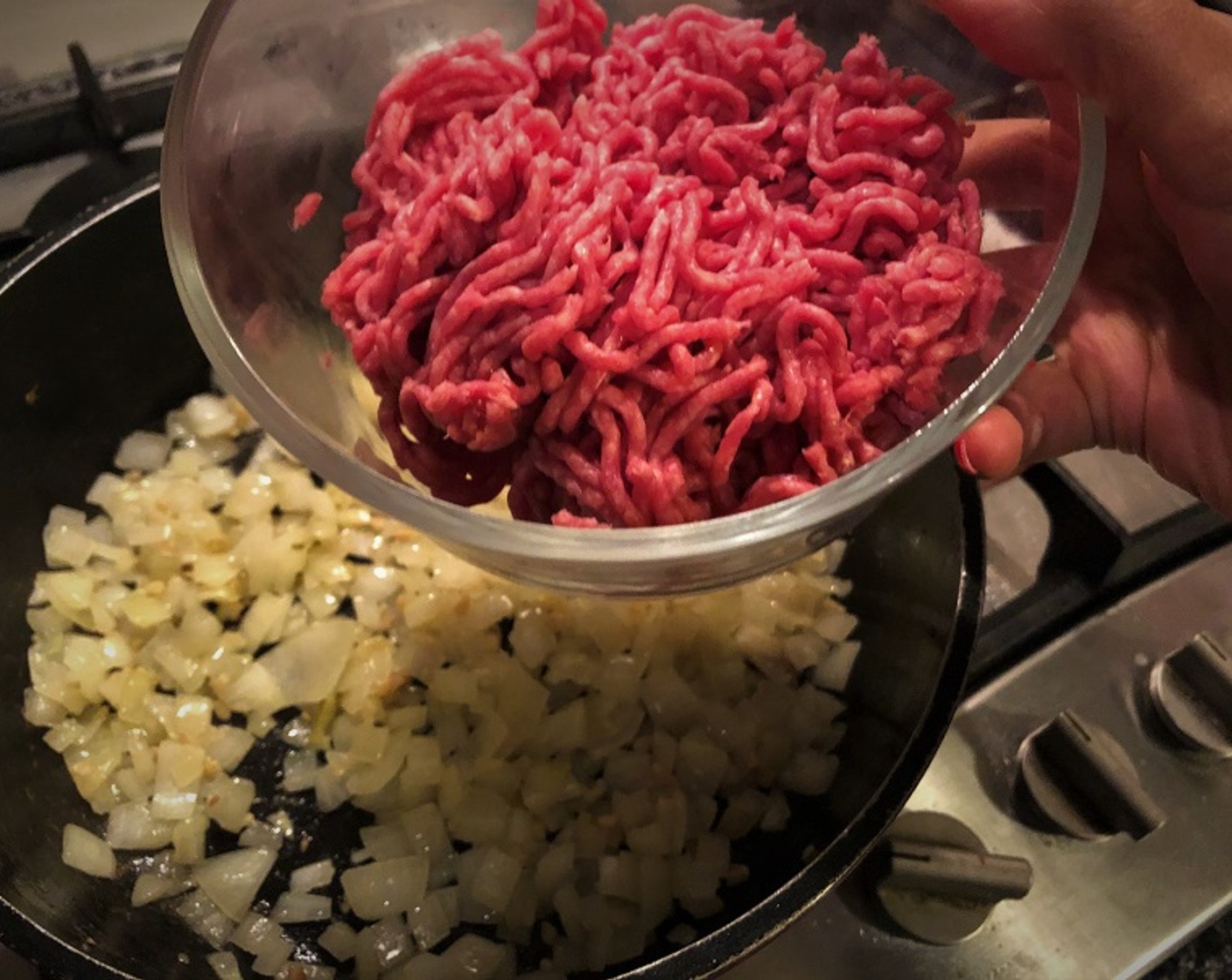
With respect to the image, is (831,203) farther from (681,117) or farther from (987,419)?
(987,419)

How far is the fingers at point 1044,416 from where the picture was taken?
3.46 feet

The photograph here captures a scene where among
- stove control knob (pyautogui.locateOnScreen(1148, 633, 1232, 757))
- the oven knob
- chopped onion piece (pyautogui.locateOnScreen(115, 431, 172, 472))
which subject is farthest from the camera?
chopped onion piece (pyautogui.locateOnScreen(115, 431, 172, 472))

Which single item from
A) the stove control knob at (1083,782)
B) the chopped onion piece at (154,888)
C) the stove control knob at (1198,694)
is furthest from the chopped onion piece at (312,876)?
the stove control knob at (1198,694)

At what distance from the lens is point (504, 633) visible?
1223 millimetres

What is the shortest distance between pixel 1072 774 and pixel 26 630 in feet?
3.88

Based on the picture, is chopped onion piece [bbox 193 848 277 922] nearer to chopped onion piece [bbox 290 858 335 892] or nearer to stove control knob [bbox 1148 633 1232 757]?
chopped onion piece [bbox 290 858 335 892]

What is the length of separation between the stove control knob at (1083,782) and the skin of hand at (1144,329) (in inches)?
11.0

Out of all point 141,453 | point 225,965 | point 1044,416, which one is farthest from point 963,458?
point 141,453

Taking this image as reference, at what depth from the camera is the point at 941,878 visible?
0.99 meters

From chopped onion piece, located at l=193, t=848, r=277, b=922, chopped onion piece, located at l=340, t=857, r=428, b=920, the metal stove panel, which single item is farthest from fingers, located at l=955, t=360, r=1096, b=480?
chopped onion piece, located at l=193, t=848, r=277, b=922

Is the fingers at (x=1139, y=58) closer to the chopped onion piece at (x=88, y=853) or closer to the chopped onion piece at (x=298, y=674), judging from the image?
the chopped onion piece at (x=298, y=674)

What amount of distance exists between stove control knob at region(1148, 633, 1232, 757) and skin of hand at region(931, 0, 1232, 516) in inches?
6.3

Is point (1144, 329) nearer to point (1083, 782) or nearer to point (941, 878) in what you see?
point (1083, 782)

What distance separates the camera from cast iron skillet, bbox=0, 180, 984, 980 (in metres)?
0.90
